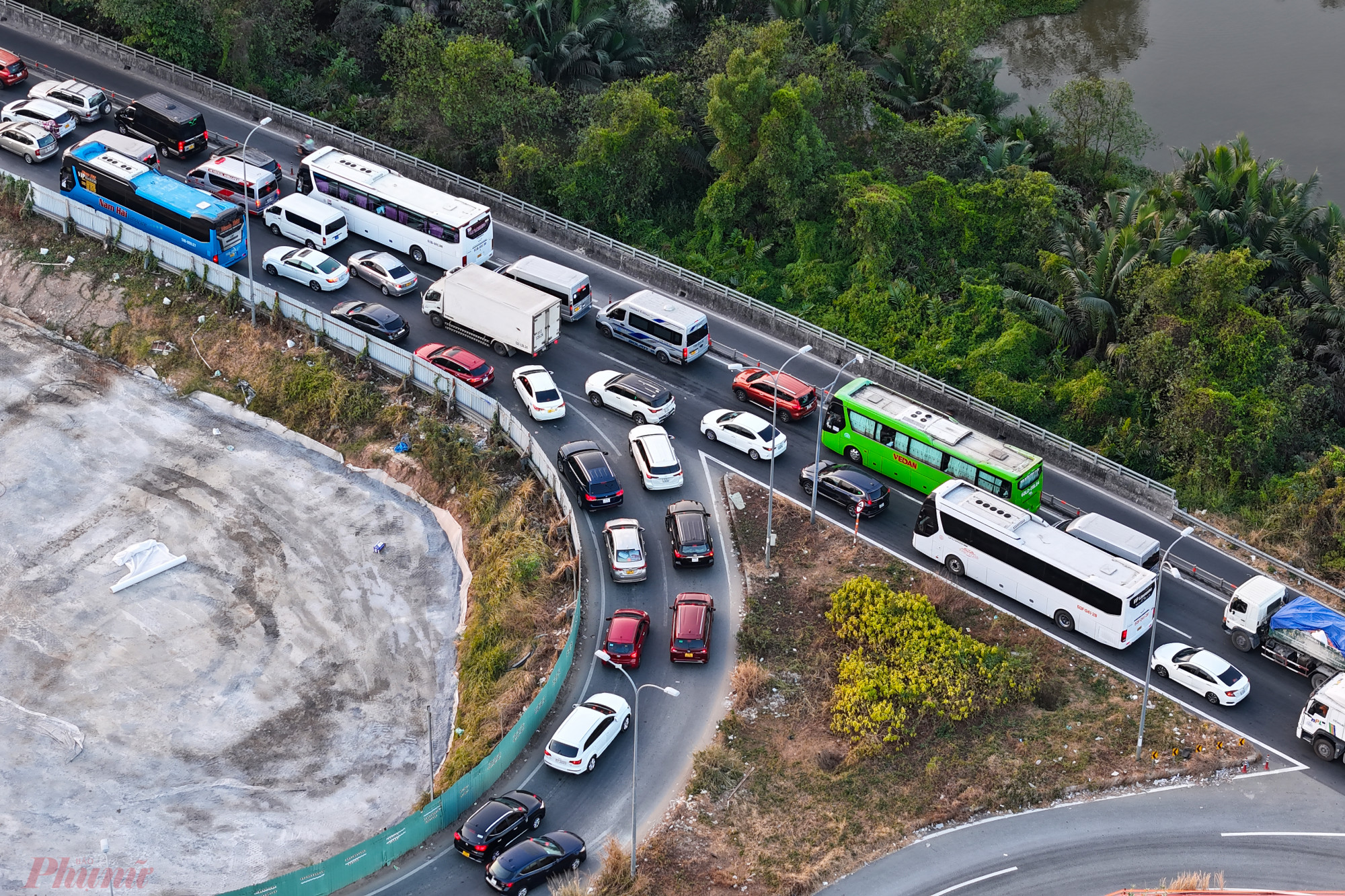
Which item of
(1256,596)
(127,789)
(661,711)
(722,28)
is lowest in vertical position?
(127,789)

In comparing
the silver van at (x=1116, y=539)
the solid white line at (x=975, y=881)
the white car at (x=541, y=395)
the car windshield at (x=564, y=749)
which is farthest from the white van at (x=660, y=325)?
the solid white line at (x=975, y=881)

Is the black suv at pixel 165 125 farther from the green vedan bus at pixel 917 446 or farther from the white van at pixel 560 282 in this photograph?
the green vedan bus at pixel 917 446

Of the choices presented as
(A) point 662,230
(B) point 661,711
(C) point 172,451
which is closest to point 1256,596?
(B) point 661,711

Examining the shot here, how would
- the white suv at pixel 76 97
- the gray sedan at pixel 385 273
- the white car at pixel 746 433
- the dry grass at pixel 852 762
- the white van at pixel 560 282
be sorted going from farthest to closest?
1. the white suv at pixel 76 97
2. the gray sedan at pixel 385 273
3. the white van at pixel 560 282
4. the white car at pixel 746 433
5. the dry grass at pixel 852 762

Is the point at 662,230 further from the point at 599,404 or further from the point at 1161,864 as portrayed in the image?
the point at 1161,864

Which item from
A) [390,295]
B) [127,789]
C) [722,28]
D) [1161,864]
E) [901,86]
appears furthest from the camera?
[901,86]

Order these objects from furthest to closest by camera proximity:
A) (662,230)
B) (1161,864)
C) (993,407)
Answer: (662,230), (993,407), (1161,864)
